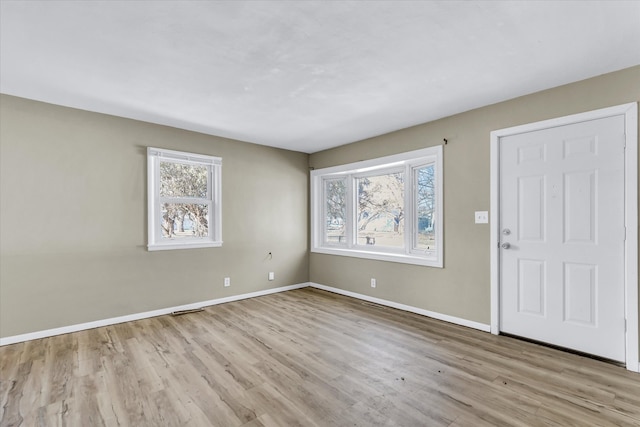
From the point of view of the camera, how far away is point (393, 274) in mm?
4188

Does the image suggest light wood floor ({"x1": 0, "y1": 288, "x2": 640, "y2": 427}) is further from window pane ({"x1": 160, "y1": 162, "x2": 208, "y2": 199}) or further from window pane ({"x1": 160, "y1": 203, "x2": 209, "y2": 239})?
window pane ({"x1": 160, "y1": 162, "x2": 208, "y2": 199})

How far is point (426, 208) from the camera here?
4.02 meters

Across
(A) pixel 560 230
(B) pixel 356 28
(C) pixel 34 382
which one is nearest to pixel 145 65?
(B) pixel 356 28

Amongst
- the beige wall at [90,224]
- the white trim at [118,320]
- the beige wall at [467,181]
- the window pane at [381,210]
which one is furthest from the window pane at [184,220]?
the beige wall at [467,181]

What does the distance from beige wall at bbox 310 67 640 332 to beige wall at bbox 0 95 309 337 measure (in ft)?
7.74

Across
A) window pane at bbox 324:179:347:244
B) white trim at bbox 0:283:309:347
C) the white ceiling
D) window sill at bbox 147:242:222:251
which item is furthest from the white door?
window sill at bbox 147:242:222:251

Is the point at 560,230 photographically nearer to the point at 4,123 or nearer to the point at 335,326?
the point at 335,326

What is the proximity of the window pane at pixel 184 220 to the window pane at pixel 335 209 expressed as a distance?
2.03m

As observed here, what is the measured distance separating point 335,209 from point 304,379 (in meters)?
3.27

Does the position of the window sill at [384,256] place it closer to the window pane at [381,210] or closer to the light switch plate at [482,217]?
the window pane at [381,210]

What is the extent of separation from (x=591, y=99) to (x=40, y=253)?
17.6ft

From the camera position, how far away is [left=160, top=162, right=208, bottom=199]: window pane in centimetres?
400

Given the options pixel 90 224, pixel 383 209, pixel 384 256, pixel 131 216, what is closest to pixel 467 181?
pixel 383 209

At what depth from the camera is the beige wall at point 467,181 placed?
269 centimetres
